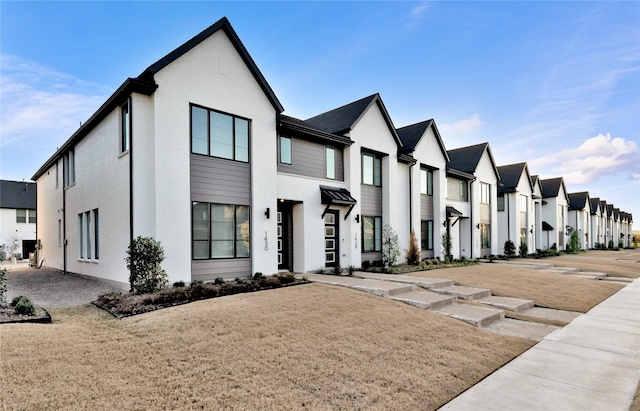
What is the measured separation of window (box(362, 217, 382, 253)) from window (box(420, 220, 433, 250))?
13.9ft

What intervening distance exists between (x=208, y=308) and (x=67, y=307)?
401 centimetres

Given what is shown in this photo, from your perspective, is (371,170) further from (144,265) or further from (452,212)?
(144,265)

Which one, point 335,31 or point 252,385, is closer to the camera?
point 252,385

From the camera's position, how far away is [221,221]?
460 inches

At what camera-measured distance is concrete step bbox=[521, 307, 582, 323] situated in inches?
360

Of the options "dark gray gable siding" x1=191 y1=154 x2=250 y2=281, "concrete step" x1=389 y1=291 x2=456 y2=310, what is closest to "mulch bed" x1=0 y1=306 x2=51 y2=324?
"dark gray gable siding" x1=191 y1=154 x2=250 y2=281

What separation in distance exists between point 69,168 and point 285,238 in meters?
11.4

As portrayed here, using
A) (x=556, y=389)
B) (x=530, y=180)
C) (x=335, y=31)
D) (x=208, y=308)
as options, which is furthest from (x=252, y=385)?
(x=530, y=180)

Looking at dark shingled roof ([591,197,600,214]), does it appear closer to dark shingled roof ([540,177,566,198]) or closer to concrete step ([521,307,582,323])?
dark shingled roof ([540,177,566,198])

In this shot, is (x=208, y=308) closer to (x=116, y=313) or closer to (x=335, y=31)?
(x=116, y=313)

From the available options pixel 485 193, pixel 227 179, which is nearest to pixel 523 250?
pixel 485 193

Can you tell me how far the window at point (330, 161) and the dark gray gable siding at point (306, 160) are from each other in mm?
253

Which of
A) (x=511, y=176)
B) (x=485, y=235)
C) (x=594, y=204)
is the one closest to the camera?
(x=485, y=235)

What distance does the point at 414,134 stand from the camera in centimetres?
2108
